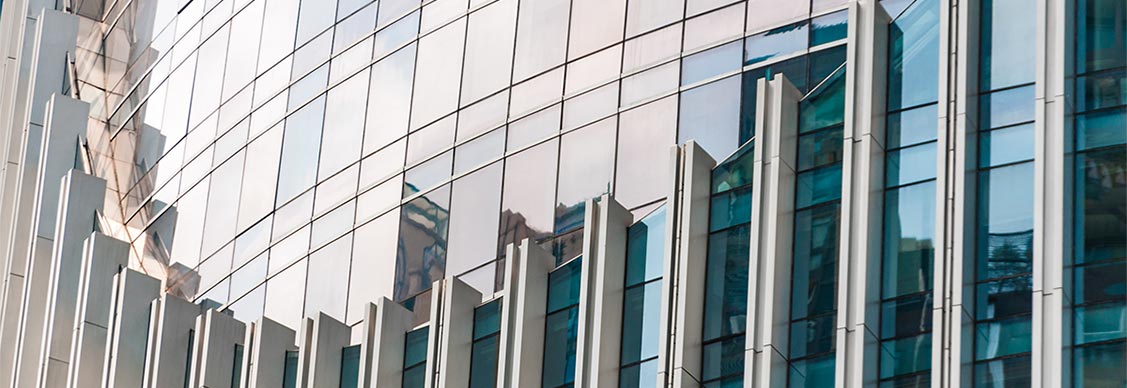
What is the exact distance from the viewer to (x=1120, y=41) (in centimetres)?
3181

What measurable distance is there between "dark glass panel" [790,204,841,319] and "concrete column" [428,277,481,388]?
845 cm

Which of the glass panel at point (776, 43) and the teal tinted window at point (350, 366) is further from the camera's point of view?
the teal tinted window at point (350, 366)

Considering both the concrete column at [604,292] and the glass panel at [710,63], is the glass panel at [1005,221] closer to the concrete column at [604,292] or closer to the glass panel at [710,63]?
the concrete column at [604,292]

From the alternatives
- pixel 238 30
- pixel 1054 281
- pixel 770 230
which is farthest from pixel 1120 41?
pixel 238 30

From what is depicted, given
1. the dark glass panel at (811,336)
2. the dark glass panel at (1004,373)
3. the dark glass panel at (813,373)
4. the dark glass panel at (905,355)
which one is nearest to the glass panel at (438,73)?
the dark glass panel at (811,336)

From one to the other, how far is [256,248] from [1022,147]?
23842 mm

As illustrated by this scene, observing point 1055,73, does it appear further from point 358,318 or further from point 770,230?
point 358,318

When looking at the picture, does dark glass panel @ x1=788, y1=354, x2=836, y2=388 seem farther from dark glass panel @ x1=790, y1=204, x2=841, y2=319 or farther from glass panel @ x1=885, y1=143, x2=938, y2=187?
glass panel @ x1=885, y1=143, x2=938, y2=187

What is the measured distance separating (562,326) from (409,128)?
11071 millimetres

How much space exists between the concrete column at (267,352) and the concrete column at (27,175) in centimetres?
1154

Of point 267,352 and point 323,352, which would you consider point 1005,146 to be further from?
point 267,352

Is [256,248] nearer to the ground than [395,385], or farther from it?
farther from it

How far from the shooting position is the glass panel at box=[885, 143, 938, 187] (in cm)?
3312

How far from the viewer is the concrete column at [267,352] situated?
44750 millimetres
